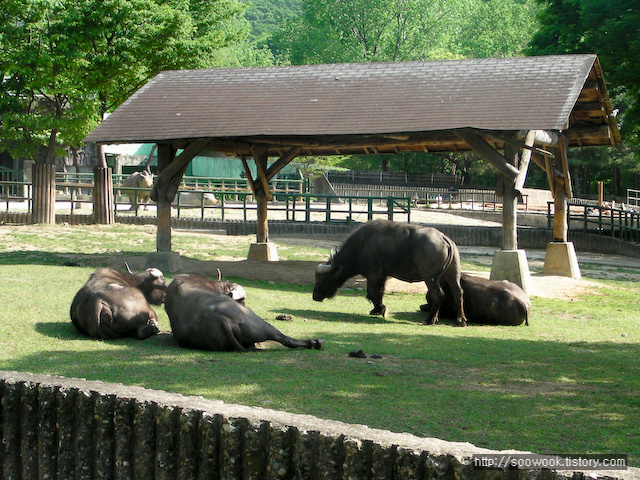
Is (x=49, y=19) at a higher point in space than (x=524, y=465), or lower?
higher

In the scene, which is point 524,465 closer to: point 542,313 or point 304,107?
point 542,313

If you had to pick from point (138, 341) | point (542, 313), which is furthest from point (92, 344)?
point (542, 313)

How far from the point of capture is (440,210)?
38.7m

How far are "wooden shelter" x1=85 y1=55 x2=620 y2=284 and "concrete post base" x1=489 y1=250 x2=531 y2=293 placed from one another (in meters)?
0.34

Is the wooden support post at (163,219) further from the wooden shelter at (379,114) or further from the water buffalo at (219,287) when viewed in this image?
the water buffalo at (219,287)

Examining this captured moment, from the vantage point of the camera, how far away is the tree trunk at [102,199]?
25562 mm

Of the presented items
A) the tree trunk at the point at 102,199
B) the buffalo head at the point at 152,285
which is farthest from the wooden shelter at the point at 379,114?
the tree trunk at the point at 102,199

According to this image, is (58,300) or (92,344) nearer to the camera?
(92,344)

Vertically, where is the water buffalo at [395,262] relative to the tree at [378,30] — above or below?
below

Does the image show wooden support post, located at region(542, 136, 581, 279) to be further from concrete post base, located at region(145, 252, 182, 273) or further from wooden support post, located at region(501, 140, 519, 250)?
concrete post base, located at region(145, 252, 182, 273)

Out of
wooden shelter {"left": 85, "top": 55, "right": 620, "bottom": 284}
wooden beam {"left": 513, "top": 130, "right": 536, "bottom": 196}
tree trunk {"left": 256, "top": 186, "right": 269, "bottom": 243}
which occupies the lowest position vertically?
tree trunk {"left": 256, "top": 186, "right": 269, "bottom": 243}

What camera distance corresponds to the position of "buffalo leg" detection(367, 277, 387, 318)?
12.1 meters

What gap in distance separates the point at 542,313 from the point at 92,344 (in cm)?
769

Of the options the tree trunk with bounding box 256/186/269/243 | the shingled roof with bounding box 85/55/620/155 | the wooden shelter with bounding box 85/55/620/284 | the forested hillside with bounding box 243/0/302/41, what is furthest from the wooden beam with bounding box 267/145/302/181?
the forested hillside with bounding box 243/0/302/41
